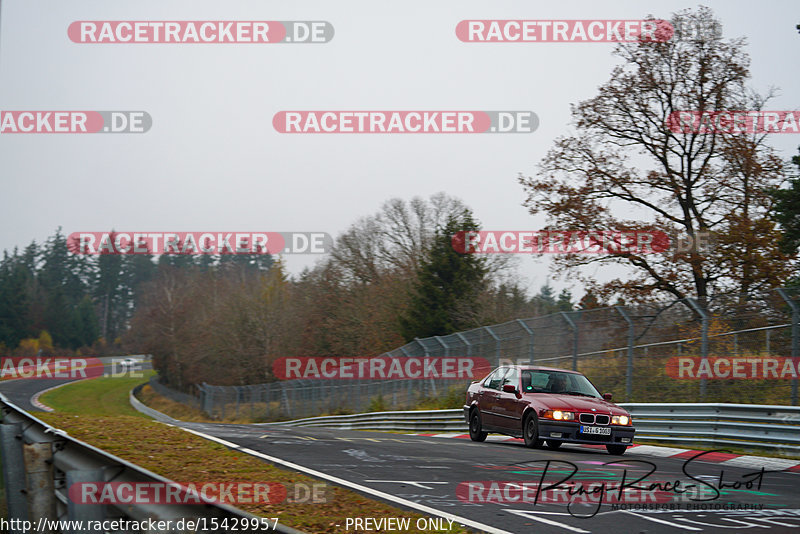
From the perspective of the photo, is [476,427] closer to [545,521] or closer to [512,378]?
[512,378]

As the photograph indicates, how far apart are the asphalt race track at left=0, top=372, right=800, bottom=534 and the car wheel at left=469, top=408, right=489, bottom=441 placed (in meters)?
1.96

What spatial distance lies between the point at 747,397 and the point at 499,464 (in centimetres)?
672

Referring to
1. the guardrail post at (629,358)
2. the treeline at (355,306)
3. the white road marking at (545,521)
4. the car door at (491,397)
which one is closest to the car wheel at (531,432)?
the car door at (491,397)

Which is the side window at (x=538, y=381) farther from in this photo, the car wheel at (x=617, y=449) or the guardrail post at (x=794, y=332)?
the guardrail post at (x=794, y=332)

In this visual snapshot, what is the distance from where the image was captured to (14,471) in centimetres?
610

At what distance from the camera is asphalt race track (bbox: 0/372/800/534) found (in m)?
6.63

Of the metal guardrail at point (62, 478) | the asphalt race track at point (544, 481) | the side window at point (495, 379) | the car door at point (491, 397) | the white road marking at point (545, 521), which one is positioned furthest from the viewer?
the side window at point (495, 379)

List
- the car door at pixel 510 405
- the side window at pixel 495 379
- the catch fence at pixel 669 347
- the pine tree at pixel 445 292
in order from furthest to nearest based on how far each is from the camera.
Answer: the pine tree at pixel 445 292
the side window at pixel 495 379
the car door at pixel 510 405
the catch fence at pixel 669 347

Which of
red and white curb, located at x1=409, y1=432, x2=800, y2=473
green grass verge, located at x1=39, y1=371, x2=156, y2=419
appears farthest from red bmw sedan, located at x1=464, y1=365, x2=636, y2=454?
green grass verge, located at x1=39, y1=371, x2=156, y2=419

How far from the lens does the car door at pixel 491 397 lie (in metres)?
15.5

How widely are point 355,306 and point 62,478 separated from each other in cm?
5036

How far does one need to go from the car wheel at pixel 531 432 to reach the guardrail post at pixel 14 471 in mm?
8974

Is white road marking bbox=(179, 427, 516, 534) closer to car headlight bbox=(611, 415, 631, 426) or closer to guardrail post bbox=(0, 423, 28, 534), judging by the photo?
guardrail post bbox=(0, 423, 28, 534)

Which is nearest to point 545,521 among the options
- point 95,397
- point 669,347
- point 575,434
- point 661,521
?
point 661,521
